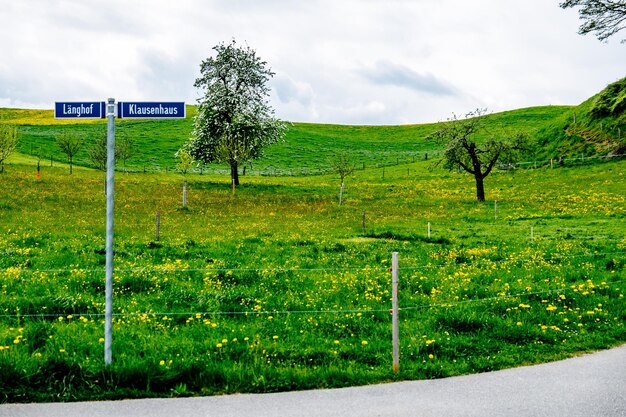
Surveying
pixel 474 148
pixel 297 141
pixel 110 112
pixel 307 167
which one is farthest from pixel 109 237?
pixel 297 141

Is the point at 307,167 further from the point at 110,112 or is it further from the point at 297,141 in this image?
the point at 110,112

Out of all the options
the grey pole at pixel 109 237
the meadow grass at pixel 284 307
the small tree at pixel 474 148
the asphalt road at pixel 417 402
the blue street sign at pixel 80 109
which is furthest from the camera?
the small tree at pixel 474 148

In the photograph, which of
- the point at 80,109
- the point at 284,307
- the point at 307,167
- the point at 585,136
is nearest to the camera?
the point at 80,109

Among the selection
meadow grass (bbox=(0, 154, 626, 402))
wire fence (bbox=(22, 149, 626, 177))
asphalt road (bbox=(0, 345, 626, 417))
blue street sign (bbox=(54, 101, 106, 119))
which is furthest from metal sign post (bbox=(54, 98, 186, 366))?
wire fence (bbox=(22, 149, 626, 177))

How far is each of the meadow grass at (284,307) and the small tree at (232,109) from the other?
31.7 meters

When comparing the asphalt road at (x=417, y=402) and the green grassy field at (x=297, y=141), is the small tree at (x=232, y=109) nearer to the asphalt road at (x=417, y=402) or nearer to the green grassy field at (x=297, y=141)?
the green grassy field at (x=297, y=141)

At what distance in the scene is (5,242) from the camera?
22219mm

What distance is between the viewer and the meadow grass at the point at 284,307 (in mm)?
8766

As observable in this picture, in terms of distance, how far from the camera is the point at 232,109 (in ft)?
205

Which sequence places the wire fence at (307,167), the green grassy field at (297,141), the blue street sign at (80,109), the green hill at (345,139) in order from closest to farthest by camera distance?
the blue street sign at (80,109)
the wire fence at (307,167)
the green hill at (345,139)
the green grassy field at (297,141)

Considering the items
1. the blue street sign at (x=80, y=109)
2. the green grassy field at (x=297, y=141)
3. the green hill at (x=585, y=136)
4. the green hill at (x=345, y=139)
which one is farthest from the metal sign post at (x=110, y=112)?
the green grassy field at (x=297, y=141)

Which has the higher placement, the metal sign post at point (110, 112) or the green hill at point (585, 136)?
the green hill at point (585, 136)

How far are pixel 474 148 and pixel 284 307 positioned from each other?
4382cm

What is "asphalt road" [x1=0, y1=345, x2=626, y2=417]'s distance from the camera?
7574 mm
